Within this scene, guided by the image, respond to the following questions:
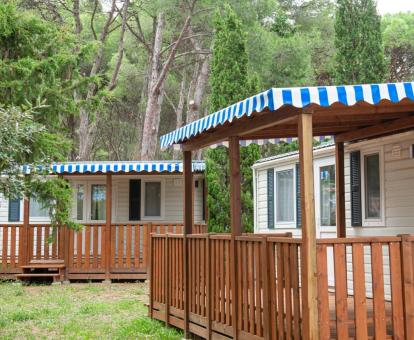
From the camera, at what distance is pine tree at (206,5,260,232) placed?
51.3 ft

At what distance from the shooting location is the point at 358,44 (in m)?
20.9

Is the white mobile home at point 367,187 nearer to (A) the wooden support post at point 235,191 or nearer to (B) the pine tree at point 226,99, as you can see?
(A) the wooden support post at point 235,191

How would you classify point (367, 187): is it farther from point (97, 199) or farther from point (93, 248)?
point (97, 199)

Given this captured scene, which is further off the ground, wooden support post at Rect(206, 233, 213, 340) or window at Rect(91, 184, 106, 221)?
window at Rect(91, 184, 106, 221)

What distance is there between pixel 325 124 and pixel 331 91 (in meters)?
2.21

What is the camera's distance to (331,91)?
16.9 ft

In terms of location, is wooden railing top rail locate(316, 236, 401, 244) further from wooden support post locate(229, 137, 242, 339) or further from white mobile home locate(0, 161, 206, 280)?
white mobile home locate(0, 161, 206, 280)

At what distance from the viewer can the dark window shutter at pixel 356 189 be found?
8.76m

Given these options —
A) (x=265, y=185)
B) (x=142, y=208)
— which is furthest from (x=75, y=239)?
(x=265, y=185)

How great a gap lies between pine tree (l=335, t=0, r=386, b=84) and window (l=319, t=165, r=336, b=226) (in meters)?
11.0

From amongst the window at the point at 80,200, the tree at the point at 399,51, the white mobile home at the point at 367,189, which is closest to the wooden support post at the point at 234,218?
the white mobile home at the point at 367,189

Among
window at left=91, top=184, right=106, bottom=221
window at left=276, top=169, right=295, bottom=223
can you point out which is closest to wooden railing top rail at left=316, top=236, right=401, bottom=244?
window at left=276, top=169, right=295, bottom=223

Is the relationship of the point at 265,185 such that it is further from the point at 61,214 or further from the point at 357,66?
the point at 357,66

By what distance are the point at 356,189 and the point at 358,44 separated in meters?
13.1
